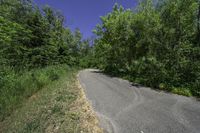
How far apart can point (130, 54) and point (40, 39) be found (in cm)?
1075

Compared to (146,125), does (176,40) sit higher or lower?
higher

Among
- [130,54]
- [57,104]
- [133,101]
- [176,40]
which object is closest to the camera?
[57,104]

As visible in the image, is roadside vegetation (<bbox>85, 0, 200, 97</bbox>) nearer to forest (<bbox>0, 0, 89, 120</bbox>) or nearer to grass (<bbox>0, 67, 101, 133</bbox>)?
grass (<bbox>0, 67, 101, 133</bbox>)

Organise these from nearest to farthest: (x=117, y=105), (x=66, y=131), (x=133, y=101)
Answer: (x=66, y=131), (x=117, y=105), (x=133, y=101)

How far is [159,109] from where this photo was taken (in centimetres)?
557

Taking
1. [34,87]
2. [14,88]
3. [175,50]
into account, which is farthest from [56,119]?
[175,50]

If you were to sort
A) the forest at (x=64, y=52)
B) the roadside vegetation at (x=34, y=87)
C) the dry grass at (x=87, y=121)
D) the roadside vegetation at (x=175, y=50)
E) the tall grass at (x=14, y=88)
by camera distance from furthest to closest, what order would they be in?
the roadside vegetation at (x=175, y=50) → the forest at (x=64, y=52) → the tall grass at (x=14, y=88) → the roadside vegetation at (x=34, y=87) → the dry grass at (x=87, y=121)

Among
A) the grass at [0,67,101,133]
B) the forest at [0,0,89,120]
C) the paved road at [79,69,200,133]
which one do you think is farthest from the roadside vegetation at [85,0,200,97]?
the forest at [0,0,89,120]

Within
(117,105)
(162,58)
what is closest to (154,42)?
(162,58)

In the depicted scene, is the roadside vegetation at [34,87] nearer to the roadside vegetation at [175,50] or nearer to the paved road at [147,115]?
the paved road at [147,115]

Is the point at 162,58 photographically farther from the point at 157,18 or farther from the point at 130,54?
A: the point at 130,54

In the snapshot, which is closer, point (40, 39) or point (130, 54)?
point (40, 39)

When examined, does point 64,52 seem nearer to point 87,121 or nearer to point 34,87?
point 34,87

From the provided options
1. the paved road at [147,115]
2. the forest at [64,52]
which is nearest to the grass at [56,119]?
the paved road at [147,115]
